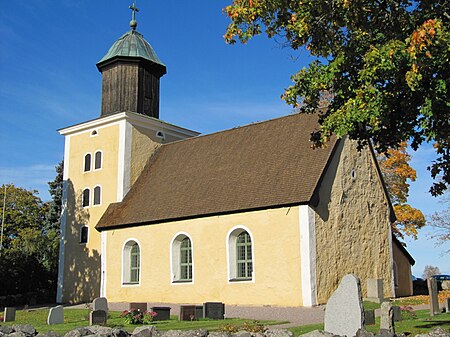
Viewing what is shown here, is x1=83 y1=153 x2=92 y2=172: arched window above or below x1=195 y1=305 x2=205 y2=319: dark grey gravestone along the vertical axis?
above

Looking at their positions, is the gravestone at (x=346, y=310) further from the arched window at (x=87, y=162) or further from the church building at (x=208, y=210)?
the arched window at (x=87, y=162)

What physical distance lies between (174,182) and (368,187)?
32.8 ft

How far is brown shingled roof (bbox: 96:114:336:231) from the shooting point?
2398 cm

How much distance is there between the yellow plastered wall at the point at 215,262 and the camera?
75.0 feet

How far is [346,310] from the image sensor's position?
1228 cm

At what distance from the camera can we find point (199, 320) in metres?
18.5

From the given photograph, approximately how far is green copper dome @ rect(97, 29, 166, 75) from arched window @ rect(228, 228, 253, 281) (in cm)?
1402

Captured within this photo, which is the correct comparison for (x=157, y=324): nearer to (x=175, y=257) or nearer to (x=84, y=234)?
(x=175, y=257)

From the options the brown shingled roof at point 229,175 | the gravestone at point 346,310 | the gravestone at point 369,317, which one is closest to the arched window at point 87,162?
the brown shingled roof at point 229,175

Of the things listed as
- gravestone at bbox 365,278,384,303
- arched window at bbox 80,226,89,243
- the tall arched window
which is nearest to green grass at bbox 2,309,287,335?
the tall arched window

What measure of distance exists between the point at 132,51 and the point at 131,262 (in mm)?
12985

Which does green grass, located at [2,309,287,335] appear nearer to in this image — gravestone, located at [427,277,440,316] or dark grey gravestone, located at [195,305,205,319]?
dark grey gravestone, located at [195,305,205,319]

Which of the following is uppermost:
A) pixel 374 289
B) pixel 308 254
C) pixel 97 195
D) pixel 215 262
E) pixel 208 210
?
pixel 97 195

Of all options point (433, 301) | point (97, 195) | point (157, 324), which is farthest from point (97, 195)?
point (433, 301)
